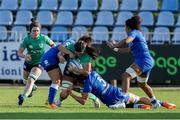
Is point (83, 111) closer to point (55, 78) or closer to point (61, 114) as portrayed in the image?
point (61, 114)

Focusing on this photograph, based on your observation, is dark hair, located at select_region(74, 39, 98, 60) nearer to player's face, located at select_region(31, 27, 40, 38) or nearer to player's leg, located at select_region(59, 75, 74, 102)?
player's leg, located at select_region(59, 75, 74, 102)

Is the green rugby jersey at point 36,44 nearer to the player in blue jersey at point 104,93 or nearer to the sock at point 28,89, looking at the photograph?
the sock at point 28,89

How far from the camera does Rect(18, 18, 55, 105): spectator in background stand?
15.4m

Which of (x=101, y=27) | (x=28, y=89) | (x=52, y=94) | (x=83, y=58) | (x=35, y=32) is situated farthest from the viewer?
(x=101, y=27)

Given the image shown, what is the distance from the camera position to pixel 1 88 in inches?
879

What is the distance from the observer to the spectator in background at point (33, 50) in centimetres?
1540

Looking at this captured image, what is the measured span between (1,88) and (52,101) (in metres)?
7.79

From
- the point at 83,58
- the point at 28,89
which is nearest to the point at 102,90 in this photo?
the point at 83,58

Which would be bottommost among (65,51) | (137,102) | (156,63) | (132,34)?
(156,63)

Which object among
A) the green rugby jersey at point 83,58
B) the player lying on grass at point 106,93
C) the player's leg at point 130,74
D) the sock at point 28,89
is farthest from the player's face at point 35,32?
the player's leg at point 130,74

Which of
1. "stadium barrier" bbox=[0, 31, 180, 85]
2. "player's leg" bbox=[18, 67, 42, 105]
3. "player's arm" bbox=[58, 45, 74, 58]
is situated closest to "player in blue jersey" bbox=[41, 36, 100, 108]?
"player's arm" bbox=[58, 45, 74, 58]

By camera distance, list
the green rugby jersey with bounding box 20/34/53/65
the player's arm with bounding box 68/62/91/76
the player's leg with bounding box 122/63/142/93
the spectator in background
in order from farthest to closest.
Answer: the green rugby jersey with bounding box 20/34/53/65 < the spectator in background < the player's leg with bounding box 122/63/142/93 < the player's arm with bounding box 68/62/91/76

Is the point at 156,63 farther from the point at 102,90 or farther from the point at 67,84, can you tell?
the point at 102,90

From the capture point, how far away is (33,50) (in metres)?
16.0
